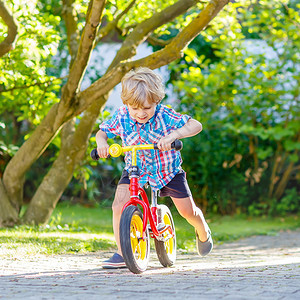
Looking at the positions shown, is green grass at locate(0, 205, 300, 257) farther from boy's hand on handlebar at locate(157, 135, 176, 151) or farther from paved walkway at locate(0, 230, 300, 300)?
boy's hand on handlebar at locate(157, 135, 176, 151)

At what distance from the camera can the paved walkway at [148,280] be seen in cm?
308

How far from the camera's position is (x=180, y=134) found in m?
3.99

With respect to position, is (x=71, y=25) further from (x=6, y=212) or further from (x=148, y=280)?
(x=148, y=280)

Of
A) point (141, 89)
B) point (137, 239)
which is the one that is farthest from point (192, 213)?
point (141, 89)

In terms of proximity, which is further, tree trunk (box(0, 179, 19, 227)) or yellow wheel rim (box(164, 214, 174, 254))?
tree trunk (box(0, 179, 19, 227))

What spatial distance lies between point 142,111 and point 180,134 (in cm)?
32

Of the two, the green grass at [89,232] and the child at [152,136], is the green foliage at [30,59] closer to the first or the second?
the green grass at [89,232]

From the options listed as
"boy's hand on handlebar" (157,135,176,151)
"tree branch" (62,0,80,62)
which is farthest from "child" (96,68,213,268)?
"tree branch" (62,0,80,62)

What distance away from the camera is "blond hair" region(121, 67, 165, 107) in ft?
12.8

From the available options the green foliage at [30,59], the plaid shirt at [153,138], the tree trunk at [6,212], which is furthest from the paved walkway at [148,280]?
the green foliage at [30,59]

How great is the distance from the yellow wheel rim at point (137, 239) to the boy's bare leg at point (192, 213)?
0.38 meters

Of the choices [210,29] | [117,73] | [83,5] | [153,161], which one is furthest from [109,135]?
[210,29]

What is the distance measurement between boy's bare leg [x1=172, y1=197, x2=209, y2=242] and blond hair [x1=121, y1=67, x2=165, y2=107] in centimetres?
81

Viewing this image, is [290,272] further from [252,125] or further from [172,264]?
[252,125]
